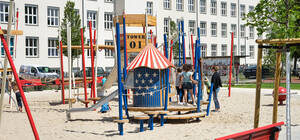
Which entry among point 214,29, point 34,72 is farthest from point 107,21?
point 214,29

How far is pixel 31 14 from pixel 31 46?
3.41m

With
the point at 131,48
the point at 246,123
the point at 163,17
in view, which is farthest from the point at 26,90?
the point at 163,17

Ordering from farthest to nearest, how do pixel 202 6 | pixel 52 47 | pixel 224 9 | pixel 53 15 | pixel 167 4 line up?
pixel 224 9
pixel 202 6
pixel 167 4
pixel 53 15
pixel 52 47

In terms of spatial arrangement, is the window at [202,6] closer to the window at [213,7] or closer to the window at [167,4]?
the window at [213,7]

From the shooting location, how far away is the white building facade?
130 ft

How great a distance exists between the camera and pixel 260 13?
9594 mm

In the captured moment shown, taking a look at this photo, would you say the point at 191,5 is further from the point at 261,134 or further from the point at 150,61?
the point at 261,134

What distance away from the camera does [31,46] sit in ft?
Answer: 132

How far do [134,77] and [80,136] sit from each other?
257 cm

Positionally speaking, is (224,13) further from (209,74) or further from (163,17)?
(209,74)

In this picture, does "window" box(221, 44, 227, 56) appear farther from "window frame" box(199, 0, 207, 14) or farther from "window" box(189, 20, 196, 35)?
"window" box(189, 20, 196, 35)

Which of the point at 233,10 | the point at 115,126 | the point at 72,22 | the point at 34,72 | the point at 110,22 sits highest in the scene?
the point at 233,10

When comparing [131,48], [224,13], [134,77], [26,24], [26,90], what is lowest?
[26,90]

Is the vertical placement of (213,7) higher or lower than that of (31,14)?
higher
